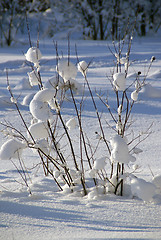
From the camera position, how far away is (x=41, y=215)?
5.07 ft

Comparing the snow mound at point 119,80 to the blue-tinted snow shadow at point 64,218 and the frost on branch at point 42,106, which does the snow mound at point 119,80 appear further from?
the blue-tinted snow shadow at point 64,218

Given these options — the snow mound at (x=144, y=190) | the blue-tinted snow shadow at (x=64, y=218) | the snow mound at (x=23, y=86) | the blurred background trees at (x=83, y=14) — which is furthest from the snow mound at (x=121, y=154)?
the blurred background trees at (x=83, y=14)

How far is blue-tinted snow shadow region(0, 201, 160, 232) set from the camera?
137 cm

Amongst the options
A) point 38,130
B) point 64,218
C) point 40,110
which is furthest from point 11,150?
point 64,218

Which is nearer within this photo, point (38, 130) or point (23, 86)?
point (38, 130)

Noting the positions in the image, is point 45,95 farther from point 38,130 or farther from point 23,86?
point 23,86

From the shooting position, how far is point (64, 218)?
1.50 m

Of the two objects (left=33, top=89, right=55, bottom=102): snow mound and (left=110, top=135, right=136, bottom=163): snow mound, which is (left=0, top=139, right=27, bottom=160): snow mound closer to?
(left=33, top=89, right=55, bottom=102): snow mound

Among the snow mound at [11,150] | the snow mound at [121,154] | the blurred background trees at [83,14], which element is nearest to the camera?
the snow mound at [121,154]

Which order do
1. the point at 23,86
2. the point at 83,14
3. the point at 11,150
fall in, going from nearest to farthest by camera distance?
the point at 11,150 → the point at 23,86 → the point at 83,14

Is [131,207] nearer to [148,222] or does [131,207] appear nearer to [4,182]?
[148,222]

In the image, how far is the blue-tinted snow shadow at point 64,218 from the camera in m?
1.37

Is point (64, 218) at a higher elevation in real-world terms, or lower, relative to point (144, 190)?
lower

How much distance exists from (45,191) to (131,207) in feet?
1.96
